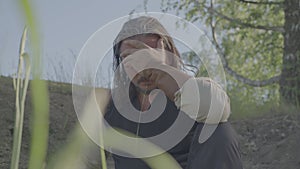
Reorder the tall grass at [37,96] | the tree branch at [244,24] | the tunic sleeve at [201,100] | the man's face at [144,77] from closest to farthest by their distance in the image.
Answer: the tall grass at [37,96]
the tunic sleeve at [201,100]
the man's face at [144,77]
the tree branch at [244,24]

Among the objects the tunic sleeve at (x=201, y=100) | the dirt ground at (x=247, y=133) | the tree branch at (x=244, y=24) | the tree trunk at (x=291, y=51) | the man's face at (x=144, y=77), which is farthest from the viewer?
the tree branch at (x=244, y=24)

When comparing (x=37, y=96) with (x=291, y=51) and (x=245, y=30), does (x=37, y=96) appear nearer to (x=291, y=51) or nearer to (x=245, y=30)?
(x=291, y=51)

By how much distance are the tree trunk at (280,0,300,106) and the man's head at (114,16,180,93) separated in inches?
173

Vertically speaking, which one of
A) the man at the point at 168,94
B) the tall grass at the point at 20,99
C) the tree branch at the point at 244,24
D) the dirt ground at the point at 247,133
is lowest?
the dirt ground at the point at 247,133

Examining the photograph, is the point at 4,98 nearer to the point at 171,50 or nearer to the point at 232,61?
the point at 171,50

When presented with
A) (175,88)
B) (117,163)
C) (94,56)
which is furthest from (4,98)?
(94,56)

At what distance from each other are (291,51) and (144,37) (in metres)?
4.79

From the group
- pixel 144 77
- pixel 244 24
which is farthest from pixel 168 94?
pixel 244 24

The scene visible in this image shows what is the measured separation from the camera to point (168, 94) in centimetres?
75

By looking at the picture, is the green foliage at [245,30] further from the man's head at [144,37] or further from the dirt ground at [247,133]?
the man's head at [144,37]

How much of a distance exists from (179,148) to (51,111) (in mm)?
3013

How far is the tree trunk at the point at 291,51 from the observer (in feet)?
17.3

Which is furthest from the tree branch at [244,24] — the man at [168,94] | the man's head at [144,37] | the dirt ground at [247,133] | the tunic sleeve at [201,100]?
the tunic sleeve at [201,100]

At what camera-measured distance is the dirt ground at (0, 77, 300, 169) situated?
146 inches
